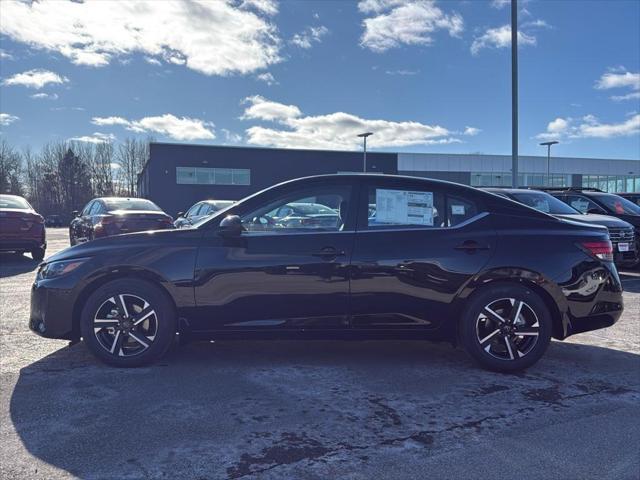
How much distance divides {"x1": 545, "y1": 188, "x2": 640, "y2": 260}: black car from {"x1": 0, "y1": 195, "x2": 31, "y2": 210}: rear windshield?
1210 cm

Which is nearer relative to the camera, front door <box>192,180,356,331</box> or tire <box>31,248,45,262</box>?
front door <box>192,180,356,331</box>

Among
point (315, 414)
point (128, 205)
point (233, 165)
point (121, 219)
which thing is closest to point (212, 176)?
point (233, 165)

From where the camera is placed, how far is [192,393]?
379cm

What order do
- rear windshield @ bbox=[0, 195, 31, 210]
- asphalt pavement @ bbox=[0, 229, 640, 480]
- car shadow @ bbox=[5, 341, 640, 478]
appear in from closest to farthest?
asphalt pavement @ bbox=[0, 229, 640, 480], car shadow @ bbox=[5, 341, 640, 478], rear windshield @ bbox=[0, 195, 31, 210]

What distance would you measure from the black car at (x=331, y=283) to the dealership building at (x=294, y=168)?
Answer: 38225 mm

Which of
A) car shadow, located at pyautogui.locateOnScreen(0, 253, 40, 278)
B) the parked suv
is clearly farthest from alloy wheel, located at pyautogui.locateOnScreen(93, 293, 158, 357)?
the parked suv

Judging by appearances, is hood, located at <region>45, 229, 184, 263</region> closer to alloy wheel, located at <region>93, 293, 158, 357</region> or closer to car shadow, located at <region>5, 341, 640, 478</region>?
alloy wheel, located at <region>93, 293, 158, 357</region>

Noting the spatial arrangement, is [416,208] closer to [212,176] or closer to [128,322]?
[128,322]

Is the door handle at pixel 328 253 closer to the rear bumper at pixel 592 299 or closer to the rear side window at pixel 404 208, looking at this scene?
the rear side window at pixel 404 208

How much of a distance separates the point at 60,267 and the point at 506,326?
12.3 ft

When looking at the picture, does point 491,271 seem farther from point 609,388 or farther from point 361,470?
point 361,470

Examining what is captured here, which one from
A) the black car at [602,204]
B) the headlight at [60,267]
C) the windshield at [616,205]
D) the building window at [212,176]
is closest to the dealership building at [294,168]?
the building window at [212,176]

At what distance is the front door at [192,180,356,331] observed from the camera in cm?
423

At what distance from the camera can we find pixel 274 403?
3637 mm
